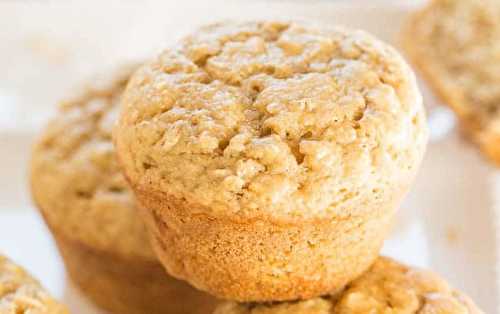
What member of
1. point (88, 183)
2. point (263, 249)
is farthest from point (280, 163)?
point (88, 183)

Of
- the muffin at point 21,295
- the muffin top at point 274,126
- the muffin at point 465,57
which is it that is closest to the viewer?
the muffin top at point 274,126

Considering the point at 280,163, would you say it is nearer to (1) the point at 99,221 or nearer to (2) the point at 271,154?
(2) the point at 271,154

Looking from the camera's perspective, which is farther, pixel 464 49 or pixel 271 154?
pixel 464 49

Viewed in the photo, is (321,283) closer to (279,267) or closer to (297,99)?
(279,267)

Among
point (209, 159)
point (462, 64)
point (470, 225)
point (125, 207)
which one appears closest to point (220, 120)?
point (209, 159)

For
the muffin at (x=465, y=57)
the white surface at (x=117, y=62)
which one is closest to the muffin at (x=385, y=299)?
the white surface at (x=117, y=62)

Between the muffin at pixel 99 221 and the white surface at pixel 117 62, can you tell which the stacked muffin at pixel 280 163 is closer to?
the muffin at pixel 99 221

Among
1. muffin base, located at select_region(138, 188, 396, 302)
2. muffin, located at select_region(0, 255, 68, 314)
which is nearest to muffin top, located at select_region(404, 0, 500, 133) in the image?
muffin base, located at select_region(138, 188, 396, 302)
